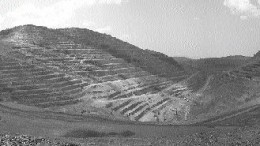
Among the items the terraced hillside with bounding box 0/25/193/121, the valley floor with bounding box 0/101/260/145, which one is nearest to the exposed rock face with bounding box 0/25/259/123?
the terraced hillside with bounding box 0/25/193/121

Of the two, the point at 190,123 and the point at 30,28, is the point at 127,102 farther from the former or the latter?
the point at 30,28

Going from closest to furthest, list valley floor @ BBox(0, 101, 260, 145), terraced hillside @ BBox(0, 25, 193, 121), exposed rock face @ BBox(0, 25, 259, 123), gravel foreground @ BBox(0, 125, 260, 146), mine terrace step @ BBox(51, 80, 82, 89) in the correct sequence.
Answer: gravel foreground @ BBox(0, 125, 260, 146) < valley floor @ BBox(0, 101, 260, 145) < terraced hillside @ BBox(0, 25, 193, 121) < exposed rock face @ BBox(0, 25, 259, 123) < mine terrace step @ BBox(51, 80, 82, 89)

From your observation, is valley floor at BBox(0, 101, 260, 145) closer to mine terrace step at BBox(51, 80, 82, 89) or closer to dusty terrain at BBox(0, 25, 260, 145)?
dusty terrain at BBox(0, 25, 260, 145)

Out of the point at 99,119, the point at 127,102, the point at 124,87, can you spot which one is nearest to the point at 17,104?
the point at 99,119

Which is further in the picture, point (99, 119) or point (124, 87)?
point (124, 87)

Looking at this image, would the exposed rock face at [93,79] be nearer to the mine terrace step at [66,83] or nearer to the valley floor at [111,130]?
the mine terrace step at [66,83]

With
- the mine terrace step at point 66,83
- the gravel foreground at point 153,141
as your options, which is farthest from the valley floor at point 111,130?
the mine terrace step at point 66,83
